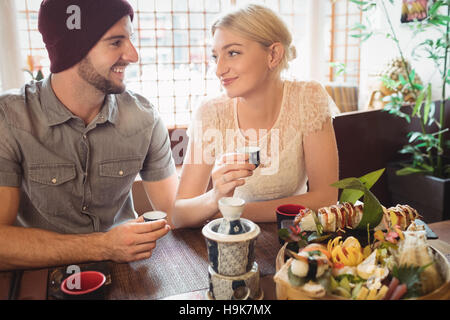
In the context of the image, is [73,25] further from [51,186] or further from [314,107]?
[314,107]

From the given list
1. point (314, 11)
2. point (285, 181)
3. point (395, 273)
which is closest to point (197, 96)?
point (314, 11)

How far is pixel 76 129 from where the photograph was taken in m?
1.51

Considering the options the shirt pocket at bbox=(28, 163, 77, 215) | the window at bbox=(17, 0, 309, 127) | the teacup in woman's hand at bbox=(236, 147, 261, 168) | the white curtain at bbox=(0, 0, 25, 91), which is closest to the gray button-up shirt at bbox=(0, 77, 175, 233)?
the shirt pocket at bbox=(28, 163, 77, 215)

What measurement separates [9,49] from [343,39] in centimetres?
377

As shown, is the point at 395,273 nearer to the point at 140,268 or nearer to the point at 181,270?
the point at 181,270

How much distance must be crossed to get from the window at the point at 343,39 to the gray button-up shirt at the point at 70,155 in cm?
393

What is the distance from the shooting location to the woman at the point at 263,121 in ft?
5.41

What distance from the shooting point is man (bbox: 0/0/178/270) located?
56.6 inches

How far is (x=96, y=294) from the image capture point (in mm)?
899

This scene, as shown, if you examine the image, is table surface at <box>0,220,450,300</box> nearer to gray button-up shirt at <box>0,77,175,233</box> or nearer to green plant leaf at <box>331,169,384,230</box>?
green plant leaf at <box>331,169,384,230</box>

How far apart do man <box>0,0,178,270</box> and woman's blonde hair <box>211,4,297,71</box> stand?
1.29ft

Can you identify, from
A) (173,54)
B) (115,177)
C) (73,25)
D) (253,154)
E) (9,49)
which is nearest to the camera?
(253,154)

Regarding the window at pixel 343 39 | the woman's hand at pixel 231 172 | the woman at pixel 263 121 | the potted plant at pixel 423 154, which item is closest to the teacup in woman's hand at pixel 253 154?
the woman's hand at pixel 231 172

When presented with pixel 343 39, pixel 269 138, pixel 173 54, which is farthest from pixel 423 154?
pixel 173 54
